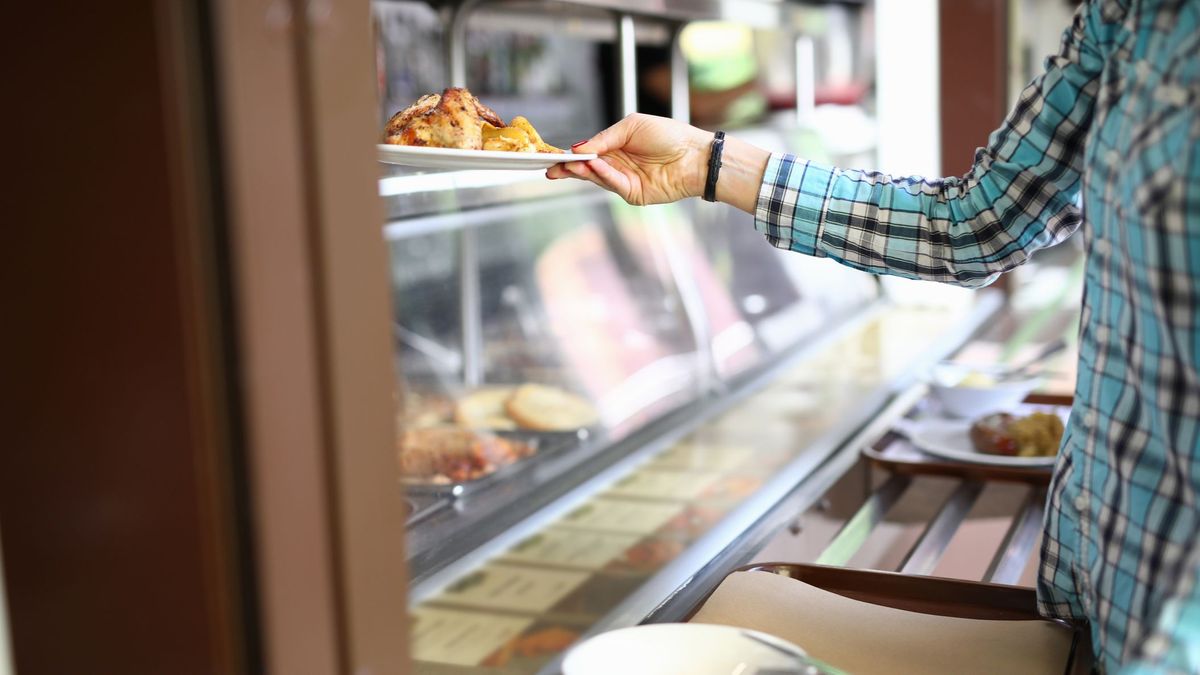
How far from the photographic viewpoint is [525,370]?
1948mm

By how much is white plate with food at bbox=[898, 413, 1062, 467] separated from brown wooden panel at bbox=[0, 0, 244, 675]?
1261 mm

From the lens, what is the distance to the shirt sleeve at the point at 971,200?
40.6 inches

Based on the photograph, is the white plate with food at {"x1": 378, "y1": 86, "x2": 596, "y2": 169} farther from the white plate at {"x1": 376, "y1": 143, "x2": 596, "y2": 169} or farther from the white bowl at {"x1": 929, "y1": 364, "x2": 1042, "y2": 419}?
the white bowl at {"x1": 929, "y1": 364, "x2": 1042, "y2": 419}

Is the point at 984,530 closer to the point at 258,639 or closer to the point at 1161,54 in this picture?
the point at 1161,54

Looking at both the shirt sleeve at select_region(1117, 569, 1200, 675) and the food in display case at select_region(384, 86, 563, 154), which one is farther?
the food in display case at select_region(384, 86, 563, 154)

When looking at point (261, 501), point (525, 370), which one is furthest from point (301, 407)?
point (525, 370)

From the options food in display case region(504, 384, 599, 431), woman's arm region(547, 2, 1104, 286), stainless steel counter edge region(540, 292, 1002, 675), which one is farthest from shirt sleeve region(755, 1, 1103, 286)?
food in display case region(504, 384, 599, 431)

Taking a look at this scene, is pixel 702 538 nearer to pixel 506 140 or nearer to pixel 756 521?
pixel 756 521

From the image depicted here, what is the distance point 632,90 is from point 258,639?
167 cm

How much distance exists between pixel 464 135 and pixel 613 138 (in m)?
0.21

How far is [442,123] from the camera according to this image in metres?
1.05

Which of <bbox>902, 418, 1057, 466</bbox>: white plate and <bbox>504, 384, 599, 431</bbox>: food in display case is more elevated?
<bbox>504, 384, 599, 431</bbox>: food in display case

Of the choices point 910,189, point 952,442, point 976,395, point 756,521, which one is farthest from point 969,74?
point 910,189

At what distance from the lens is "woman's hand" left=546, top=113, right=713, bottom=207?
1208mm
